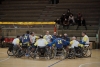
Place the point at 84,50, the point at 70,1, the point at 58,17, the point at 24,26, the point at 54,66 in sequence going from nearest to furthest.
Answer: the point at 54,66, the point at 84,50, the point at 24,26, the point at 58,17, the point at 70,1

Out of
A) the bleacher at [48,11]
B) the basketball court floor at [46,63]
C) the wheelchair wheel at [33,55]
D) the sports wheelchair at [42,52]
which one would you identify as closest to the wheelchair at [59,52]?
the sports wheelchair at [42,52]

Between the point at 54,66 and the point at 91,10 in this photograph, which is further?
the point at 91,10

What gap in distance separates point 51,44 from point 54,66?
8.96ft

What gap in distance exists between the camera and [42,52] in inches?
487

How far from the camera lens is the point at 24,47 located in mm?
13469

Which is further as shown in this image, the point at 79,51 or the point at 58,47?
the point at 79,51

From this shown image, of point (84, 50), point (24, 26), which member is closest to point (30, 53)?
point (84, 50)

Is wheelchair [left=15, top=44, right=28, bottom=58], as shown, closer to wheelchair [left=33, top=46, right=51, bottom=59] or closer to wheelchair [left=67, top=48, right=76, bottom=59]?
wheelchair [left=33, top=46, right=51, bottom=59]

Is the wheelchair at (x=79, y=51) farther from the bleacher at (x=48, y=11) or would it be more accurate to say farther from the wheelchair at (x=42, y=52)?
the bleacher at (x=48, y=11)

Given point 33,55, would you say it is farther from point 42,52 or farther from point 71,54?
point 71,54

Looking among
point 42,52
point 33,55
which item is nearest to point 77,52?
point 42,52

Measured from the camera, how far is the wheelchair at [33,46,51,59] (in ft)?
40.4

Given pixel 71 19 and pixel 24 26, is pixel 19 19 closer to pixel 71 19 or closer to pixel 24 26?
pixel 24 26

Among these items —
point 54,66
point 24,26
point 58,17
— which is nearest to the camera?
point 54,66
